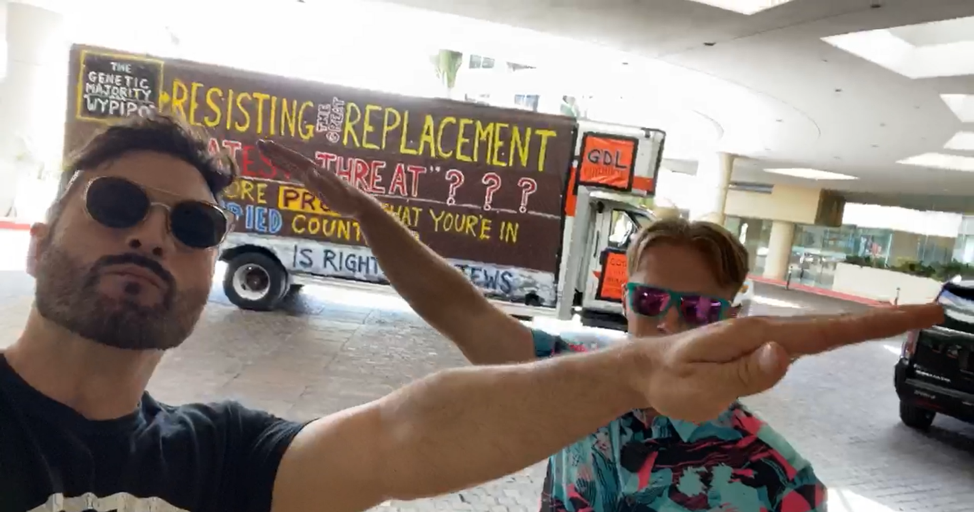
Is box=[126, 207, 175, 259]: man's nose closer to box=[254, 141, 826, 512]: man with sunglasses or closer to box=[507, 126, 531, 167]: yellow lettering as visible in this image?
box=[254, 141, 826, 512]: man with sunglasses

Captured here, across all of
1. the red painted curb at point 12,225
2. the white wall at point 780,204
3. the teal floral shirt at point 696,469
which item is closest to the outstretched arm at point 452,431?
the teal floral shirt at point 696,469

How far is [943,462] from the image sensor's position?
582cm

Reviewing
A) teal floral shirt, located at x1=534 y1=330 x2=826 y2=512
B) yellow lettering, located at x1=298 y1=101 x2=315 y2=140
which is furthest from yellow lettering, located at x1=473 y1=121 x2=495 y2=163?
teal floral shirt, located at x1=534 y1=330 x2=826 y2=512

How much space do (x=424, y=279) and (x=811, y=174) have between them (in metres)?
22.0

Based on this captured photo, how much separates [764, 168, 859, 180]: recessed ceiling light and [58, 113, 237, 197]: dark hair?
21471 millimetres

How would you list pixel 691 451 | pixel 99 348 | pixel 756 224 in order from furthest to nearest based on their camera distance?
pixel 756 224, pixel 691 451, pixel 99 348

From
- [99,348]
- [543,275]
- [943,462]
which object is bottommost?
[943,462]

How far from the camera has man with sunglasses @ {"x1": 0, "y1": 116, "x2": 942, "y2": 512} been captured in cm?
109

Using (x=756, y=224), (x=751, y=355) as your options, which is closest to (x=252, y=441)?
(x=751, y=355)

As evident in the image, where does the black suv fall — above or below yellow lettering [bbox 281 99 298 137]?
below

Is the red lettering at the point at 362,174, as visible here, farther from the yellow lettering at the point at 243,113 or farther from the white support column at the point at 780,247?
the white support column at the point at 780,247

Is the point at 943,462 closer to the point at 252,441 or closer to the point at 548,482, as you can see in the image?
Result: the point at 548,482

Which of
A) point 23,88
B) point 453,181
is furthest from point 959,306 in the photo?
point 23,88

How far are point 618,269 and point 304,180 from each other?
22.6 ft
